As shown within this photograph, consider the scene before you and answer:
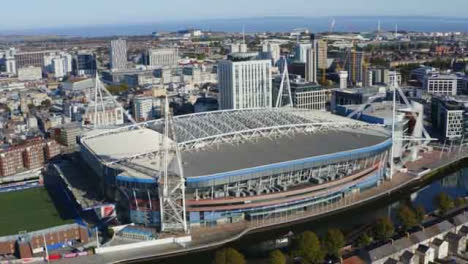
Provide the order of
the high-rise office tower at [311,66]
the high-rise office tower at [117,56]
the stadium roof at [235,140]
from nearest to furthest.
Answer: the stadium roof at [235,140] → the high-rise office tower at [311,66] → the high-rise office tower at [117,56]

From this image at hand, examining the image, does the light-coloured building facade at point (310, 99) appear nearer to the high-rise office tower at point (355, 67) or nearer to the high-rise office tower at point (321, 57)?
the high-rise office tower at point (355, 67)

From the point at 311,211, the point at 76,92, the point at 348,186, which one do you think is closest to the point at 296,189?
the point at 311,211

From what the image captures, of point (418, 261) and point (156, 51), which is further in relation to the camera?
point (156, 51)

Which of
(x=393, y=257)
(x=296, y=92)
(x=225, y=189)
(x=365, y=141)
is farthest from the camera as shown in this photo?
(x=296, y=92)

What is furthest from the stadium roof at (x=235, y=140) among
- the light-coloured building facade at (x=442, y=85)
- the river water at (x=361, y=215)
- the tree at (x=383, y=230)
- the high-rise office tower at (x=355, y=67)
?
the high-rise office tower at (x=355, y=67)

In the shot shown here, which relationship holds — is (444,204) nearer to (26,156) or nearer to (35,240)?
(35,240)

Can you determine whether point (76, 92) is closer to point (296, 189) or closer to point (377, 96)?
point (377, 96)

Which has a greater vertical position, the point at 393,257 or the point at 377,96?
the point at 377,96
